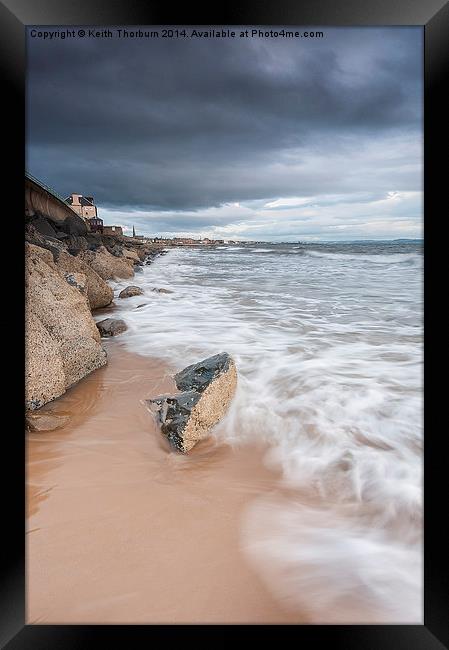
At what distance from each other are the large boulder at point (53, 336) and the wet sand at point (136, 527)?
0.21 m

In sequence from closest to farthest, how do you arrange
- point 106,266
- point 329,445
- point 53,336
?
point 329,445 < point 53,336 < point 106,266

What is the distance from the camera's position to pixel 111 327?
14.4 feet

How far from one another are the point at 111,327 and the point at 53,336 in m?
1.52

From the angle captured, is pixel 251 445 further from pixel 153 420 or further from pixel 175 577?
pixel 175 577

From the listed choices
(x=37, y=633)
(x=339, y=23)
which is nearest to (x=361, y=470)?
(x=37, y=633)

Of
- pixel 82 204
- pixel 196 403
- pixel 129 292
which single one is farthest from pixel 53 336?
pixel 82 204

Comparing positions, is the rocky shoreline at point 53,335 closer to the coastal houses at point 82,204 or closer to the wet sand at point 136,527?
the wet sand at point 136,527

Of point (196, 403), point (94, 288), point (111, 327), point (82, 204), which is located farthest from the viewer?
point (82, 204)

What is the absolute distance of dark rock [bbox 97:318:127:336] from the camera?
432 cm

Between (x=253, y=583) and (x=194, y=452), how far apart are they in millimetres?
859

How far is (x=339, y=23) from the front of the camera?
1341 millimetres

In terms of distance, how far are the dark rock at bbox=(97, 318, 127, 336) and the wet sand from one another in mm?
1868

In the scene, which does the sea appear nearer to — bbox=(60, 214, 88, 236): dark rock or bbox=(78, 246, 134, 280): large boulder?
bbox=(78, 246, 134, 280): large boulder

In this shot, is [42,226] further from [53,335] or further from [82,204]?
[53,335]
